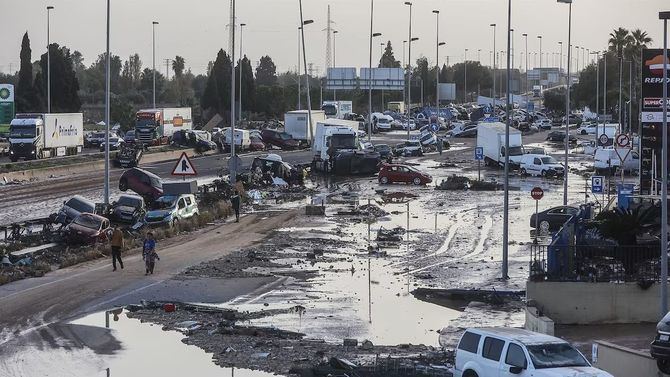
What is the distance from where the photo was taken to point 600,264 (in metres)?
28.6

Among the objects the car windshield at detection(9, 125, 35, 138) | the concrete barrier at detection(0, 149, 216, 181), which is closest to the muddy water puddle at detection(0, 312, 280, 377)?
the concrete barrier at detection(0, 149, 216, 181)

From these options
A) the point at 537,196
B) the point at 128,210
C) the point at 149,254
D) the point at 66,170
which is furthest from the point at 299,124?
the point at 149,254

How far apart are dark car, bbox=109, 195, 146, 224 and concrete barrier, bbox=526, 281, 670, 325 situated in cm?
2051

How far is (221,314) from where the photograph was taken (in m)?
27.2

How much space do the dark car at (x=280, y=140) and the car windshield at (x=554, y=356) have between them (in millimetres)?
80113

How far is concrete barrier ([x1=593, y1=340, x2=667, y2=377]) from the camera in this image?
68.4ft

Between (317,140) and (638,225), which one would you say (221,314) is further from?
(317,140)

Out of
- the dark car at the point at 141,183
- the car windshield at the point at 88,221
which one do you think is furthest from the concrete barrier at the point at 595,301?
the dark car at the point at 141,183

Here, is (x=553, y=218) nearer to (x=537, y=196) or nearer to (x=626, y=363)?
(x=537, y=196)

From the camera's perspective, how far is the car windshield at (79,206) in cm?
4316

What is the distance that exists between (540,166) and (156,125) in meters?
32.5

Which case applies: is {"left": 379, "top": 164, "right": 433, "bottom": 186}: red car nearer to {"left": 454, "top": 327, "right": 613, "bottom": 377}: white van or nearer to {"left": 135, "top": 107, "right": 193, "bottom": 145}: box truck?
{"left": 135, "top": 107, "right": 193, "bottom": 145}: box truck

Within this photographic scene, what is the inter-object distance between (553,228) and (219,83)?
8251 centimetres

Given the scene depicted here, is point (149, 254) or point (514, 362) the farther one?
point (149, 254)
